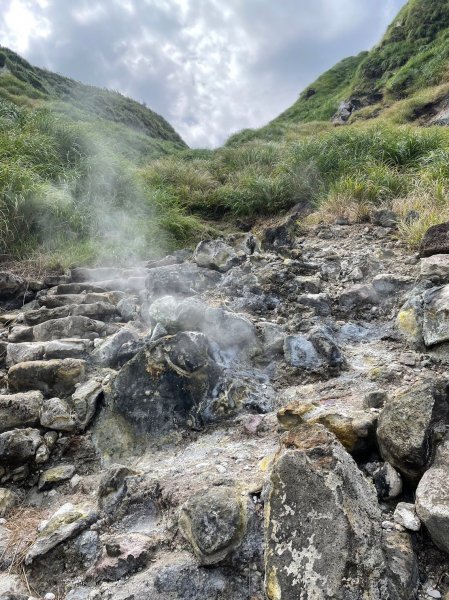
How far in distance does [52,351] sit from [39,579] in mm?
1107

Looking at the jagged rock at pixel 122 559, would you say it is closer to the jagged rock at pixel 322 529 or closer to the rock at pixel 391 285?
the jagged rock at pixel 322 529

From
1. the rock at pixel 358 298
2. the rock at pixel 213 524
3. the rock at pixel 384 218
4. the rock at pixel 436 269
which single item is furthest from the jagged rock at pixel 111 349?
the rock at pixel 384 218

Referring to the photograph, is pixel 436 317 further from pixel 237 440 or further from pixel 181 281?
pixel 181 281

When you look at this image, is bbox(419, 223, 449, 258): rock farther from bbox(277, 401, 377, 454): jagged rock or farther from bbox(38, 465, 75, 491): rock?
bbox(38, 465, 75, 491): rock

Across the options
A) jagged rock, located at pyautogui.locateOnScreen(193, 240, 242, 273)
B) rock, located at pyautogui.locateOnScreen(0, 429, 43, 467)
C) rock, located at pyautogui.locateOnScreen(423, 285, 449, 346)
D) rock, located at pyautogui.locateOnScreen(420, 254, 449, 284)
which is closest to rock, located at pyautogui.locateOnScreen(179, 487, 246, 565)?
rock, located at pyautogui.locateOnScreen(0, 429, 43, 467)

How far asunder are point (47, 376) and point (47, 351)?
0.79ft

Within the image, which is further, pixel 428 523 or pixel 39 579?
pixel 39 579

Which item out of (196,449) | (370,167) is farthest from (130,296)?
(370,167)

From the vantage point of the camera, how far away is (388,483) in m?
1.03

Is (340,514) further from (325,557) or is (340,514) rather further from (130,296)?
(130,296)

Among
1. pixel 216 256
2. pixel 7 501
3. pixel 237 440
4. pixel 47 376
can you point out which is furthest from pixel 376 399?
pixel 216 256

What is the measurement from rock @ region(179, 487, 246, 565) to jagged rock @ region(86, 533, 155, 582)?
0.10m

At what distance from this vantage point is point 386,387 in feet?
4.89

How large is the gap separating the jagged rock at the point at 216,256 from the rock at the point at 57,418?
1.78 metres
